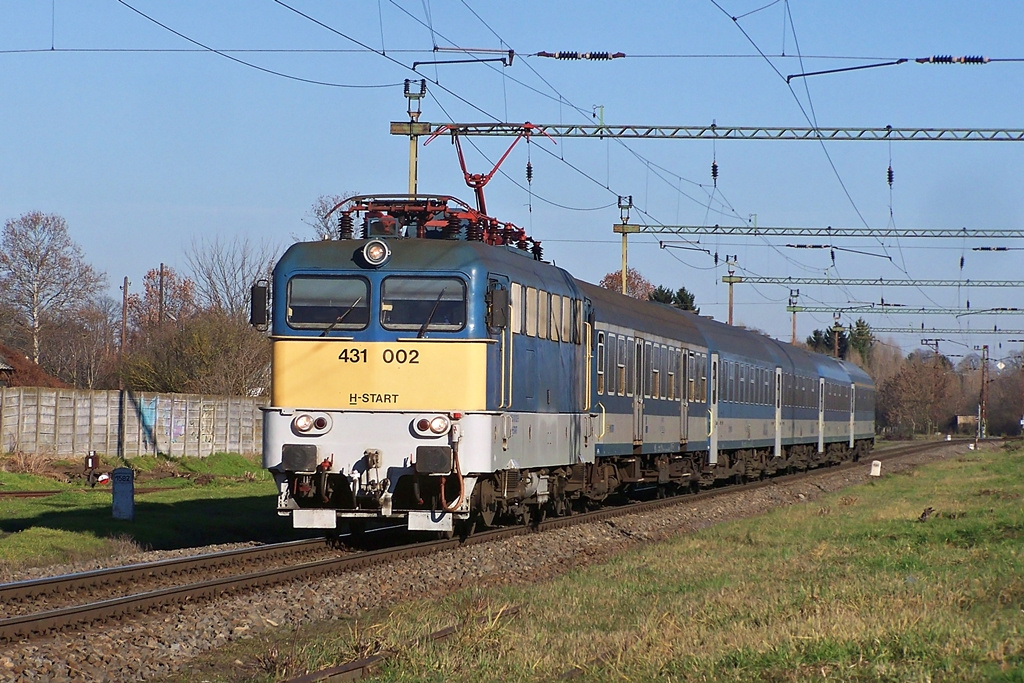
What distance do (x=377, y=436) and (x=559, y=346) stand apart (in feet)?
13.9

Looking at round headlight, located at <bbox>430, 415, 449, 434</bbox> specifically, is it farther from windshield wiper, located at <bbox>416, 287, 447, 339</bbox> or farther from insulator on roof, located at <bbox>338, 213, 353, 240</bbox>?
insulator on roof, located at <bbox>338, 213, 353, 240</bbox>

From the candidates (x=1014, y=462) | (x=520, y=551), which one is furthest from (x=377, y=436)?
(x=1014, y=462)

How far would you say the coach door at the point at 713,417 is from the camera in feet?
94.6

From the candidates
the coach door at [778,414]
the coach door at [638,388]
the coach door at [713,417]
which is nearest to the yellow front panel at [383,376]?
the coach door at [638,388]

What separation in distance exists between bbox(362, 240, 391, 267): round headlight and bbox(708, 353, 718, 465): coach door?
50.1 feet

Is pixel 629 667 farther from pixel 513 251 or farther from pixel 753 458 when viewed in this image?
pixel 753 458

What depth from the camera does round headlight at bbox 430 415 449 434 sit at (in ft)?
47.3

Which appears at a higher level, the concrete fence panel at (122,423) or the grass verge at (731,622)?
the concrete fence panel at (122,423)

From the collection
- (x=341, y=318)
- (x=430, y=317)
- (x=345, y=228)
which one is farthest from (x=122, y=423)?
(x=430, y=317)

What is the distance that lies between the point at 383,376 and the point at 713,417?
15.7 metres

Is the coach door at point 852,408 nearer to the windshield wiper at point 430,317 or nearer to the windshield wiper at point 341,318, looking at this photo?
the windshield wiper at point 430,317

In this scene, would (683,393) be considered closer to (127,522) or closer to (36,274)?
(127,522)

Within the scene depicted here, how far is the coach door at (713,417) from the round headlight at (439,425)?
597 inches

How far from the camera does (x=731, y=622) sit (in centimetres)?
1024
